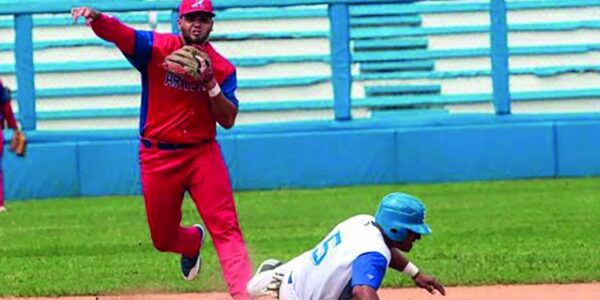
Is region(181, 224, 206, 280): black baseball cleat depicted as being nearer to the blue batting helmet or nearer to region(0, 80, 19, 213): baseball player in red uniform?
the blue batting helmet

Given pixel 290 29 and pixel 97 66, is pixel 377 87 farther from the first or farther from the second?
pixel 97 66

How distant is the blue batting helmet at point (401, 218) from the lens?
6.25 m

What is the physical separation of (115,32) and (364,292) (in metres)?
2.35

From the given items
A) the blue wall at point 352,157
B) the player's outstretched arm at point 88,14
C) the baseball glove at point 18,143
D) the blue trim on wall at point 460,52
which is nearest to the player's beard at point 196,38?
the player's outstretched arm at point 88,14

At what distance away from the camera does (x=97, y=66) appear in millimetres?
18047

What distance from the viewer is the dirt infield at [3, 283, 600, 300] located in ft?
26.9

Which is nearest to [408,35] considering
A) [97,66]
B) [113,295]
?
[97,66]

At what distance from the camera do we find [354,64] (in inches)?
711

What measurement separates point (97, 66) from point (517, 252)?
9139mm

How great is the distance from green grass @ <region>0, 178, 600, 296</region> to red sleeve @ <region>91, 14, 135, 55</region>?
197cm

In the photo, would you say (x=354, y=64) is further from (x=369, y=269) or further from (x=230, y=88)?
(x=369, y=269)

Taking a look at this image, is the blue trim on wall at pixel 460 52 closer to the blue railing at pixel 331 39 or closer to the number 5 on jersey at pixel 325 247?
the blue railing at pixel 331 39

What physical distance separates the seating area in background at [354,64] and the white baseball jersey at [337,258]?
1099cm

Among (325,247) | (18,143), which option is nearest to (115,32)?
(325,247)
